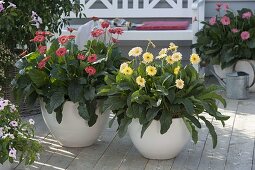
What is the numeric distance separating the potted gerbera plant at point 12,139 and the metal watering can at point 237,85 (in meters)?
2.85

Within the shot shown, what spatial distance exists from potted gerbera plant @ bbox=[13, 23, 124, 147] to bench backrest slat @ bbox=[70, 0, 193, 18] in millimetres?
2876

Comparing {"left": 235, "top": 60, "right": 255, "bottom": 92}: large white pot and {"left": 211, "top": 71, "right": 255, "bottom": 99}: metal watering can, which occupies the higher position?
{"left": 235, "top": 60, "right": 255, "bottom": 92}: large white pot

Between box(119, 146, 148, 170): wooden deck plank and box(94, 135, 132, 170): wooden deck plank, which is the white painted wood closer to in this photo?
box(94, 135, 132, 170): wooden deck plank

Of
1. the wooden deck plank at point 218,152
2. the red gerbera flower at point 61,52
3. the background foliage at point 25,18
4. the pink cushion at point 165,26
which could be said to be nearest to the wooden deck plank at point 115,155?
the wooden deck plank at point 218,152

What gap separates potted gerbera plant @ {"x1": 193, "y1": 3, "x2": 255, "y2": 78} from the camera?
21.8 ft

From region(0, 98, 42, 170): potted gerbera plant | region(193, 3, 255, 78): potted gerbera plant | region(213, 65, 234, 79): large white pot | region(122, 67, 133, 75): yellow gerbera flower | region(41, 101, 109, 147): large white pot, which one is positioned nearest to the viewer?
region(0, 98, 42, 170): potted gerbera plant

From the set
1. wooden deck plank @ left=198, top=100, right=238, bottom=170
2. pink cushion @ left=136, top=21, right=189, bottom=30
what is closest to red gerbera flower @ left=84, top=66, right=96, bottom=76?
wooden deck plank @ left=198, top=100, right=238, bottom=170

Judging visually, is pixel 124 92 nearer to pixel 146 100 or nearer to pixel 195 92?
pixel 146 100

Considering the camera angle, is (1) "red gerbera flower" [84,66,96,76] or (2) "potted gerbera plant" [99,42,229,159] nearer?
(2) "potted gerbera plant" [99,42,229,159]

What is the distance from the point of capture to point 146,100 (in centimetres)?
433

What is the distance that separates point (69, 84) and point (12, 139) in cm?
76

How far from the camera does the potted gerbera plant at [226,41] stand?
665 cm

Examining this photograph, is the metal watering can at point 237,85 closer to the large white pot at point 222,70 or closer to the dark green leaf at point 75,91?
the large white pot at point 222,70

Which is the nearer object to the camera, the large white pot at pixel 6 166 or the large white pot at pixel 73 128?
the large white pot at pixel 6 166
